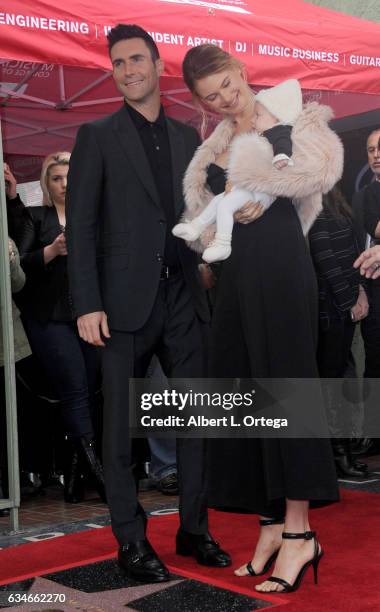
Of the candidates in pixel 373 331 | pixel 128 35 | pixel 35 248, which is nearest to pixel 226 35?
pixel 128 35

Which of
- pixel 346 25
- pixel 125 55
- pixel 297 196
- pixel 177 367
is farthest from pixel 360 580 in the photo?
pixel 346 25

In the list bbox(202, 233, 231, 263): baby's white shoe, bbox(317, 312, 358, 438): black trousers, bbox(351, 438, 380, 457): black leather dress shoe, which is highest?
bbox(202, 233, 231, 263): baby's white shoe

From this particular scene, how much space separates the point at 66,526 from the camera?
4.16m

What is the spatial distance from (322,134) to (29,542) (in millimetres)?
2119

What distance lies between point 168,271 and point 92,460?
168 centimetres

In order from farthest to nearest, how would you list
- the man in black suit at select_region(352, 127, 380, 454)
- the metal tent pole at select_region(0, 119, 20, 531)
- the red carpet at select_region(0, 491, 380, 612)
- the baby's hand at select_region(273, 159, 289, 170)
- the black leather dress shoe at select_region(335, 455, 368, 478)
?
the man in black suit at select_region(352, 127, 380, 454)
the black leather dress shoe at select_region(335, 455, 368, 478)
the metal tent pole at select_region(0, 119, 20, 531)
the baby's hand at select_region(273, 159, 289, 170)
the red carpet at select_region(0, 491, 380, 612)

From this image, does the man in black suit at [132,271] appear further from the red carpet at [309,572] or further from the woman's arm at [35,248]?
the woman's arm at [35,248]

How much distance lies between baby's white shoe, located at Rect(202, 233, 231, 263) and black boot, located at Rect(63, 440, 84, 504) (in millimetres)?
2054

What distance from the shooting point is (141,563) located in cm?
308

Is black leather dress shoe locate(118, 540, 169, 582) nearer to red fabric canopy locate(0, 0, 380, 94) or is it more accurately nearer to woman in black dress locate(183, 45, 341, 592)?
woman in black dress locate(183, 45, 341, 592)

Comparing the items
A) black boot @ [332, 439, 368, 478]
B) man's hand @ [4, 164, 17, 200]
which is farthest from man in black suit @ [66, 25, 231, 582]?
Result: black boot @ [332, 439, 368, 478]

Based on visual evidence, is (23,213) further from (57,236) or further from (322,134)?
(322,134)

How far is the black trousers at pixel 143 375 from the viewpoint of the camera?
3189 mm

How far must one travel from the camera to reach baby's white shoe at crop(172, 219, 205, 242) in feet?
10.1
